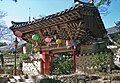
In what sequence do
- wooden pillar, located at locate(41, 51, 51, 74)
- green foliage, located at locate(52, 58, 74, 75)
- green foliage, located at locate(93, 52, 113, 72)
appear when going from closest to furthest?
green foliage, located at locate(93, 52, 113, 72)
green foliage, located at locate(52, 58, 74, 75)
wooden pillar, located at locate(41, 51, 51, 74)

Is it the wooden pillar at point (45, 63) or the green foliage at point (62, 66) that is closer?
the green foliage at point (62, 66)

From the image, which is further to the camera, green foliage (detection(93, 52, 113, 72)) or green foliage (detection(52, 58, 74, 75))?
green foliage (detection(52, 58, 74, 75))

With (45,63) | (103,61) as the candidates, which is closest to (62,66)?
(45,63)

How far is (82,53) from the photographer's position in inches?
493

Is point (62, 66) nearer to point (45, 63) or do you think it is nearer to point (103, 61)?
point (45, 63)

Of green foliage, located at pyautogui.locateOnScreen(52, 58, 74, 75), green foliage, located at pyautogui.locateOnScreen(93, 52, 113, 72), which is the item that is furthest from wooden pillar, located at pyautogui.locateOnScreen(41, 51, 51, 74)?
green foliage, located at pyautogui.locateOnScreen(93, 52, 113, 72)

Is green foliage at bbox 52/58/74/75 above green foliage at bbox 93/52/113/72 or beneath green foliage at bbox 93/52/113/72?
beneath

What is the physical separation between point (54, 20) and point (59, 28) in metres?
0.77

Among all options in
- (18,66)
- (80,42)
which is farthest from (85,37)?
(18,66)


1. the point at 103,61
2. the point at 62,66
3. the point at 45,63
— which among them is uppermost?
the point at 103,61

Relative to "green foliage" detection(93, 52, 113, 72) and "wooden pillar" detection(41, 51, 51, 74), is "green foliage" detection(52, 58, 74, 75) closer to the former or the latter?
"wooden pillar" detection(41, 51, 51, 74)

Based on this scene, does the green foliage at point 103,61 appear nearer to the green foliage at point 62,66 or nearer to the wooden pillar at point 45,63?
the green foliage at point 62,66

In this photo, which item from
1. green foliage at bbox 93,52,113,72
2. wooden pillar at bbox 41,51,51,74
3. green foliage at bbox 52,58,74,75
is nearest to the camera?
green foliage at bbox 93,52,113,72


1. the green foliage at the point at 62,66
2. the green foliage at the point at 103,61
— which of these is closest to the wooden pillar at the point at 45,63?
the green foliage at the point at 62,66
